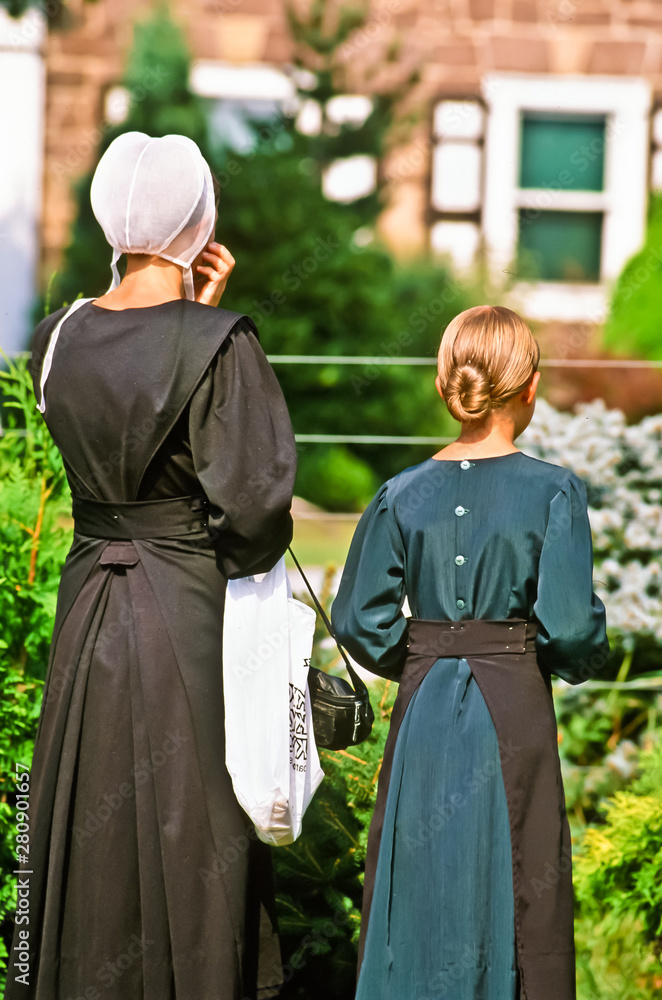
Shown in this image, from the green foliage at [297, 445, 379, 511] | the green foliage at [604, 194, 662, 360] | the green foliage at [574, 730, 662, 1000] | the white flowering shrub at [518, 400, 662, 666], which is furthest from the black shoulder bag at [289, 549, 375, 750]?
the green foliage at [297, 445, 379, 511]

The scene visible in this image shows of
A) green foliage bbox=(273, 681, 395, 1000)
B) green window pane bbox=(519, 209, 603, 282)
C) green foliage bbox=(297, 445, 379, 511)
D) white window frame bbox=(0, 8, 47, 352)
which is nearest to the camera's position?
green foliage bbox=(273, 681, 395, 1000)

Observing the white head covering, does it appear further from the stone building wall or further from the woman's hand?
the stone building wall

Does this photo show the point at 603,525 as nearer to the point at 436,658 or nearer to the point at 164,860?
the point at 436,658

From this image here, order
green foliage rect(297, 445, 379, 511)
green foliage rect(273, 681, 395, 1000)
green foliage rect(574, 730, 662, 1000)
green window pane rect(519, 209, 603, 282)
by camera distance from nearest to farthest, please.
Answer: green foliage rect(273, 681, 395, 1000) < green foliage rect(574, 730, 662, 1000) < green foliage rect(297, 445, 379, 511) < green window pane rect(519, 209, 603, 282)

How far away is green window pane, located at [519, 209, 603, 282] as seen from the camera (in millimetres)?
7133

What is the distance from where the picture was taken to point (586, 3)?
23.7 feet

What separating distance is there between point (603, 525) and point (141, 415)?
2.29 m

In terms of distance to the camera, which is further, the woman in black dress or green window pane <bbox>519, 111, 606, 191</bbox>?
green window pane <bbox>519, 111, 606, 191</bbox>

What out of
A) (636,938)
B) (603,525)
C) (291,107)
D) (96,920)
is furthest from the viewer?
(291,107)

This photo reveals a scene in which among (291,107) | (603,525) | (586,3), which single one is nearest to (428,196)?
(291,107)

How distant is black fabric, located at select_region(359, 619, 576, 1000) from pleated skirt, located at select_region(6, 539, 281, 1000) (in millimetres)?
310

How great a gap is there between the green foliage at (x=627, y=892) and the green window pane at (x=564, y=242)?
4.38m

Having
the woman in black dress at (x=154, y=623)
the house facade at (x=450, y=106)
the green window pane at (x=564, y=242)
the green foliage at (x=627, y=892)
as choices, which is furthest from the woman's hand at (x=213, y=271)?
the green window pane at (x=564, y=242)

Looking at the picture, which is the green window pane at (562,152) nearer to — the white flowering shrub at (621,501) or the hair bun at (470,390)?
the white flowering shrub at (621,501)
